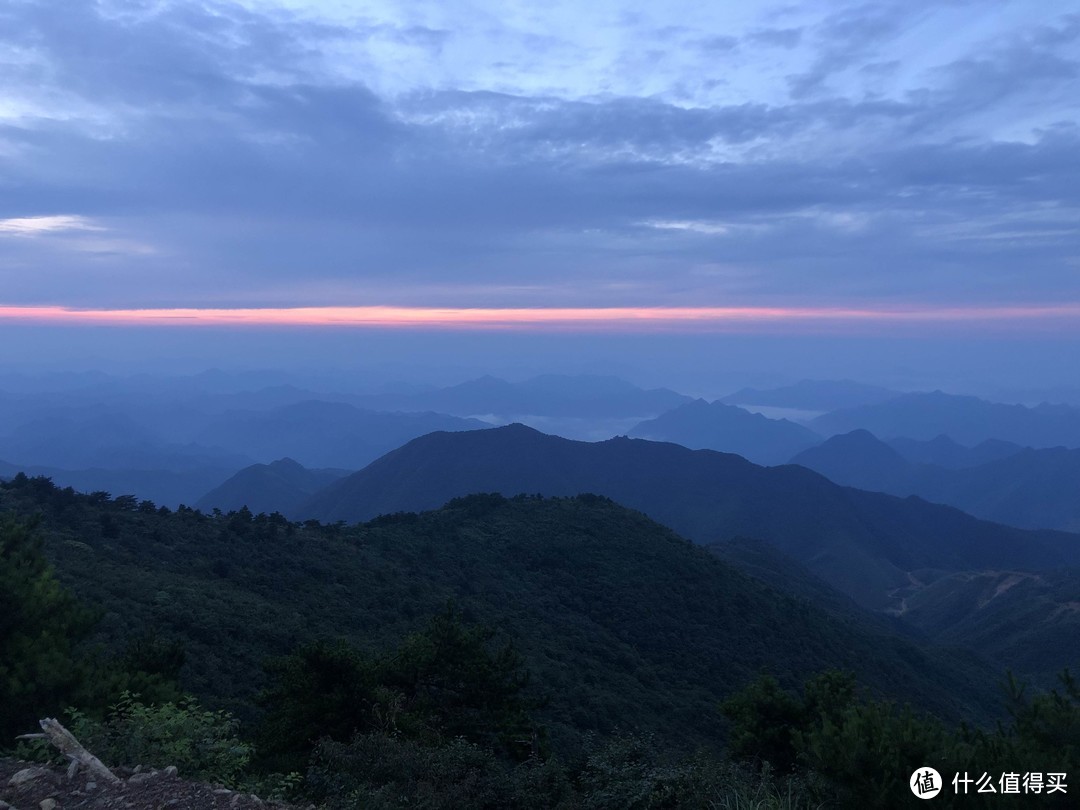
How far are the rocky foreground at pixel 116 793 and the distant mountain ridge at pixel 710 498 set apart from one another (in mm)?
99453

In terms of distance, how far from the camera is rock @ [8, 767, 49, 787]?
18.2 ft

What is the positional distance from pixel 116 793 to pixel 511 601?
27993mm

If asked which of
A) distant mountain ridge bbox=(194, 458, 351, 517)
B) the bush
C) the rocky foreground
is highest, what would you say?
the rocky foreground

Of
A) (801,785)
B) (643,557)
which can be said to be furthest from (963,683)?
(801,785)

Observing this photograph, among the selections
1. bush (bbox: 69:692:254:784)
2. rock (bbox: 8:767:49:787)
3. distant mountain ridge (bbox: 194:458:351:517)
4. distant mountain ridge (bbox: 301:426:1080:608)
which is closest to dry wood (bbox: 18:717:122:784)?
rock (bbox: 8:767:49:787)

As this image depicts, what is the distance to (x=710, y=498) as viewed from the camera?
126250 mm

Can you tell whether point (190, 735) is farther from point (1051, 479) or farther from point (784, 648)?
point (1051, 479)

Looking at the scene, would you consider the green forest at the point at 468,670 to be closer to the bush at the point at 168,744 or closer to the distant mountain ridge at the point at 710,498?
the bush at the point at 168,744

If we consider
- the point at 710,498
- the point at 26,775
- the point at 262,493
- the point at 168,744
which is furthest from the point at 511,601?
the point at 262,493

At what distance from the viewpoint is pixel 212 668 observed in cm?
1563

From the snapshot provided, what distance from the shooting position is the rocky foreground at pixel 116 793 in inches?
211

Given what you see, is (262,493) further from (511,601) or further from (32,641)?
(32,641)

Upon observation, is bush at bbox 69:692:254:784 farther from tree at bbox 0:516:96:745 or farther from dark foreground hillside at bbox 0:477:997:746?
dark foreground hillside at bbox 0:477:997:746

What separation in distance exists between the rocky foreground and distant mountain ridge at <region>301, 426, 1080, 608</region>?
99.5 metres
